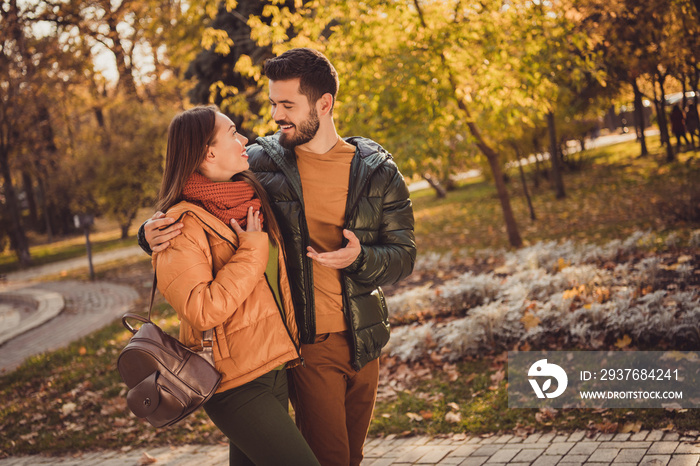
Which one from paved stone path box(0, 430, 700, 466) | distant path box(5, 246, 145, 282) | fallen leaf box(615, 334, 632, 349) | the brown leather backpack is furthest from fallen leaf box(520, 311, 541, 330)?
distant path box(5, 246, 145, 282)

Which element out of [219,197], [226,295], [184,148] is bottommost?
[226,295]

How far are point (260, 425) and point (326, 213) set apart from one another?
102 centimetres

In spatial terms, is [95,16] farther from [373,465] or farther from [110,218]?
[373,465]

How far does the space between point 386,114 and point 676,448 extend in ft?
25.5

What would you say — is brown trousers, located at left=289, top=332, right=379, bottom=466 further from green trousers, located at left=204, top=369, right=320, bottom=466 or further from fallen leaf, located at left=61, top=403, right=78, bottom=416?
fallen leaf, located at left=61, top=403, right=78, bottom=416

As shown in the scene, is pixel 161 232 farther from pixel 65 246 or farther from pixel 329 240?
pixel 65 246

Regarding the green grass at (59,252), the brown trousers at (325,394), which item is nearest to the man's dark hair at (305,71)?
the brown trousers at (325,394)

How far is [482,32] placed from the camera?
32.7 feet

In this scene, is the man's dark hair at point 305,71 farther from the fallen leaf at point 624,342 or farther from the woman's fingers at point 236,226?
the fallen leaf at point 624,342

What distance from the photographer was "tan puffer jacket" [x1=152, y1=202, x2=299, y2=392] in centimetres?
235

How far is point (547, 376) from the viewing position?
535 cm

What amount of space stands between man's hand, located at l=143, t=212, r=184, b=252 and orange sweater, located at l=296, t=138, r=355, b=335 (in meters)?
0.72

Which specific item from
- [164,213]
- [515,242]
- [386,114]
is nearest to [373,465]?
[164,213]

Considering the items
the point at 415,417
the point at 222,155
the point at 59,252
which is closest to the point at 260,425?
the point at 222,155
